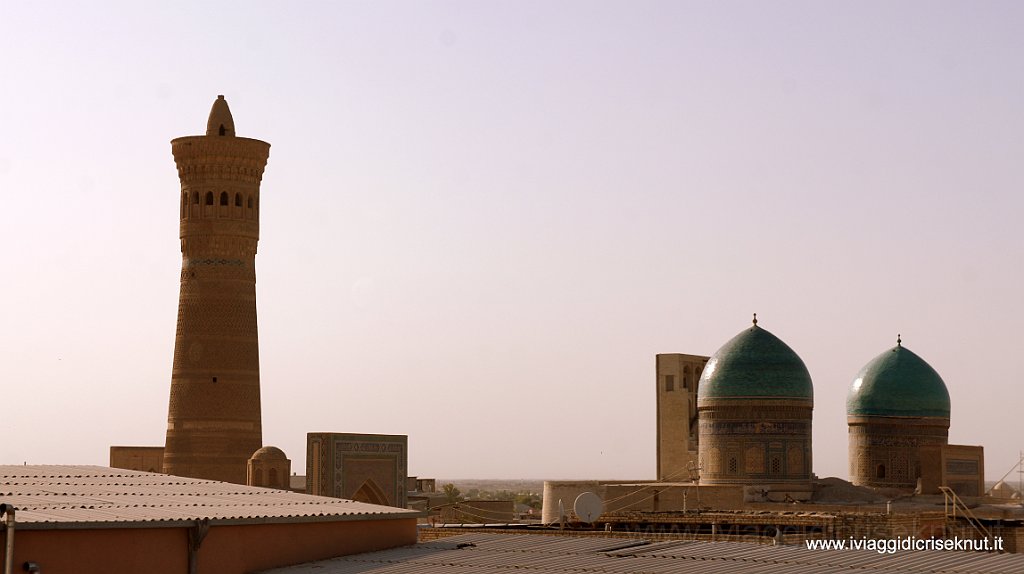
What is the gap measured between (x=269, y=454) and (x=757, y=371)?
1287 centimetres

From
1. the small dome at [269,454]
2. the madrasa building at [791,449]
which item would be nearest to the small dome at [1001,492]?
the madrasa building at [791,449]

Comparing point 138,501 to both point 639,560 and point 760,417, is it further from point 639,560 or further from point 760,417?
point 760,417

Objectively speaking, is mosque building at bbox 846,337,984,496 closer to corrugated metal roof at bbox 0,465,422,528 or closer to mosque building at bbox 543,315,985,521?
mosque building at bbox 543,315,985,521

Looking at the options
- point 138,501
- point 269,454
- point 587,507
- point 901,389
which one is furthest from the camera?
point 901,389

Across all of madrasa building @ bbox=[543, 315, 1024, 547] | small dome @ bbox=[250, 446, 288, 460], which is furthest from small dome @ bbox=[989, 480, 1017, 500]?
small dome @ bbox=[250, 446, 288, 460]

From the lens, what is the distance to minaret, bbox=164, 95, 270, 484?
3478 cm

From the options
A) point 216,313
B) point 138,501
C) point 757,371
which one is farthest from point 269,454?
point 138,501

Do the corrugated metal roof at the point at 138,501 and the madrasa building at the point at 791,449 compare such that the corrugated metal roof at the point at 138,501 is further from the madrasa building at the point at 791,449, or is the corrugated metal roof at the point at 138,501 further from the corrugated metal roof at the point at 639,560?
the madrasa building at the point at 791,449

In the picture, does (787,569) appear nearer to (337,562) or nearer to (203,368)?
(337,562)

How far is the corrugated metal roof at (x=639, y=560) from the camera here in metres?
11.4

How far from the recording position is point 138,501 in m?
13.6

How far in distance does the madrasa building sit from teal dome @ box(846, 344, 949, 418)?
1.1 inches

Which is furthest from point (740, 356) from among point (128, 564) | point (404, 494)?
point (128, 564)

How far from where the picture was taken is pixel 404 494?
121 ft
